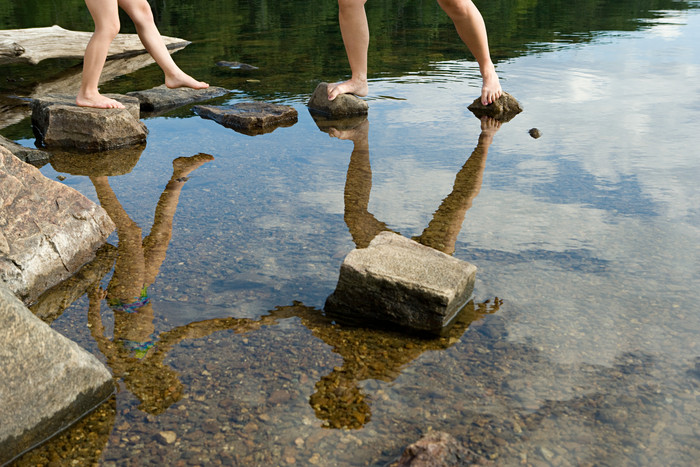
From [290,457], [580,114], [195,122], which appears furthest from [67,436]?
[580,114]

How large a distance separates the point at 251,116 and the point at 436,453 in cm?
397

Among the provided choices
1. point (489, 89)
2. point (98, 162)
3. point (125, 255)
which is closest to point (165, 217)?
point (125, 255)

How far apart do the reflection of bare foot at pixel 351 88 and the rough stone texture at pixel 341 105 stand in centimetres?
4

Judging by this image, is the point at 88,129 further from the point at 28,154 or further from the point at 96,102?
the point at 28,154

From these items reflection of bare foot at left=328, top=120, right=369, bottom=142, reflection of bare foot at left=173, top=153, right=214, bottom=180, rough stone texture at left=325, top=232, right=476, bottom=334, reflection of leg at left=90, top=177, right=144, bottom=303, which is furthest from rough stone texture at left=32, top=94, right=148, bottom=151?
rough stone texture at left=325, top=232, right=476, bottom=334

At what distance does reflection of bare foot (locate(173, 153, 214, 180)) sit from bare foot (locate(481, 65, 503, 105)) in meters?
2.25

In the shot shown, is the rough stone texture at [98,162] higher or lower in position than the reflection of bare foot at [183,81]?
lower

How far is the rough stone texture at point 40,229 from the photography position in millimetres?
2832

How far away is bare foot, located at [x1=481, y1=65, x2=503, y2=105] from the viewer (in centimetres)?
544

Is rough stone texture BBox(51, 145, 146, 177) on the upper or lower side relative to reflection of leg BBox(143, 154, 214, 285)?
upper

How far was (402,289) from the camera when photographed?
8.41 ft

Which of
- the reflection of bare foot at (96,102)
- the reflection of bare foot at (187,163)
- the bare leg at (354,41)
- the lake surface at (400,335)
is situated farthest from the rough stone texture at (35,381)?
the bare leg at (354,41)

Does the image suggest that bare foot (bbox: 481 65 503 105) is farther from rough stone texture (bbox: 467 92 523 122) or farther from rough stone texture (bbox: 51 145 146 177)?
rough stone texture (bbox: 51 145 146 177)

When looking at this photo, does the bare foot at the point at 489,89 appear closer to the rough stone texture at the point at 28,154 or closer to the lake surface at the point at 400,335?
the lake surface at the point at 400,335
